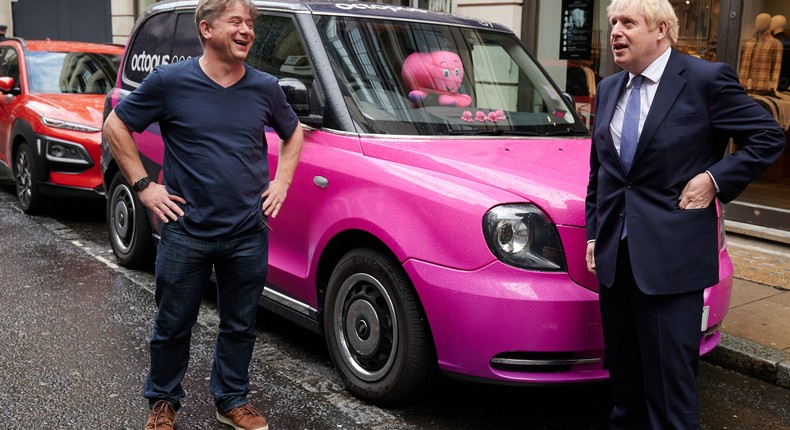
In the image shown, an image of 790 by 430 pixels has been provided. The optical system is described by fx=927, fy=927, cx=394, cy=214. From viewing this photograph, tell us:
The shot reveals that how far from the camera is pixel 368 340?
409 cm

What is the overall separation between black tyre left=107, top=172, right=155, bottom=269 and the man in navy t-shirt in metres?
2.72

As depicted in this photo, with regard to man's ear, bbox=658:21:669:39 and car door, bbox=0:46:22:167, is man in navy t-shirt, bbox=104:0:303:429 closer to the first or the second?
man's ear, bbox=658:21:669:39

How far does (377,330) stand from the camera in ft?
13.2

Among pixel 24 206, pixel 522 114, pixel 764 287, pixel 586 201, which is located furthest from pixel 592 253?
pixel 24 206

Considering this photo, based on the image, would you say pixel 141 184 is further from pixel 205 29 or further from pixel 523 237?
pixel 523 237

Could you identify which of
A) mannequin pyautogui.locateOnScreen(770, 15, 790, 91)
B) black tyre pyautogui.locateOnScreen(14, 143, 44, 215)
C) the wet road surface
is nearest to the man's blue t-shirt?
the wet road surface

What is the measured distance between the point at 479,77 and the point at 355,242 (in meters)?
1.32

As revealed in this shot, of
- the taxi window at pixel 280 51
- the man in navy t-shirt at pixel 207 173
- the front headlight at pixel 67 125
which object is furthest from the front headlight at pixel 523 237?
the front headlight at pixel 67 125

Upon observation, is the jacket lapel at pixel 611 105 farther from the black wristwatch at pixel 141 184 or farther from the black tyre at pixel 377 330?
the black wristwatch at pixel 141 184

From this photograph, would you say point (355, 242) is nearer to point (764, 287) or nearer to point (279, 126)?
point (279, 126)

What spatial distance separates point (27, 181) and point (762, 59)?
6.75 m

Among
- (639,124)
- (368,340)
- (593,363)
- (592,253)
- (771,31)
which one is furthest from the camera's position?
(771,31)

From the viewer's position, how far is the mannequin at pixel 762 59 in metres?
7.97

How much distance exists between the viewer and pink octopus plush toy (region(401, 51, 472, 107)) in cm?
464
